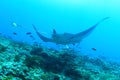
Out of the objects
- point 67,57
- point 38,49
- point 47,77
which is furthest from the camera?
point 38,49

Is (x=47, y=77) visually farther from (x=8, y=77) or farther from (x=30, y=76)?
(x=8, y=77)

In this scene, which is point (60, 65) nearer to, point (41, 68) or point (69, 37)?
point (41, 68)

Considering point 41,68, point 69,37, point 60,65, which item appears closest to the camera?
point 41,68

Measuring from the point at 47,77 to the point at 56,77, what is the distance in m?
0.40

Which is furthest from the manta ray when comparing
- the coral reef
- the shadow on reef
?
the shadow on reef

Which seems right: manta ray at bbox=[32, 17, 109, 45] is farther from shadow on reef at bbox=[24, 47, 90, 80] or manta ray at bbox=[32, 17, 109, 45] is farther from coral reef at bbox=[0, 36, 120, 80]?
shadow on reef at bbox=[24, 47, 90, 80]

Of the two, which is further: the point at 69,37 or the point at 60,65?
the point at 69,37

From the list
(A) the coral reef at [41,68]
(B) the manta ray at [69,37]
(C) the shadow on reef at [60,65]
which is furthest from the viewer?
(B) the manta ray at [69,37]

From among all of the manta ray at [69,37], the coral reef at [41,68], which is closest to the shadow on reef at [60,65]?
the coral reef at [41,68]

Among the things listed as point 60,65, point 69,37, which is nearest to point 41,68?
point 60,65

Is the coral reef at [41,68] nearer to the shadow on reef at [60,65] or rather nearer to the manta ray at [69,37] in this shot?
the shadow on reef at [60,65]

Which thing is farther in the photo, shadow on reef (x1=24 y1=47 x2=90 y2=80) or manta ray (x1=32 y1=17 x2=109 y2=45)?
manta ray (x1=32 y1=17 x2=109 y2=45)

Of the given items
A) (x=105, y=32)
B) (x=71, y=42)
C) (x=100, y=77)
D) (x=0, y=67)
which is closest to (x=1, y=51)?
(x=0, y=67)

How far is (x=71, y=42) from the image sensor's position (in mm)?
9797
